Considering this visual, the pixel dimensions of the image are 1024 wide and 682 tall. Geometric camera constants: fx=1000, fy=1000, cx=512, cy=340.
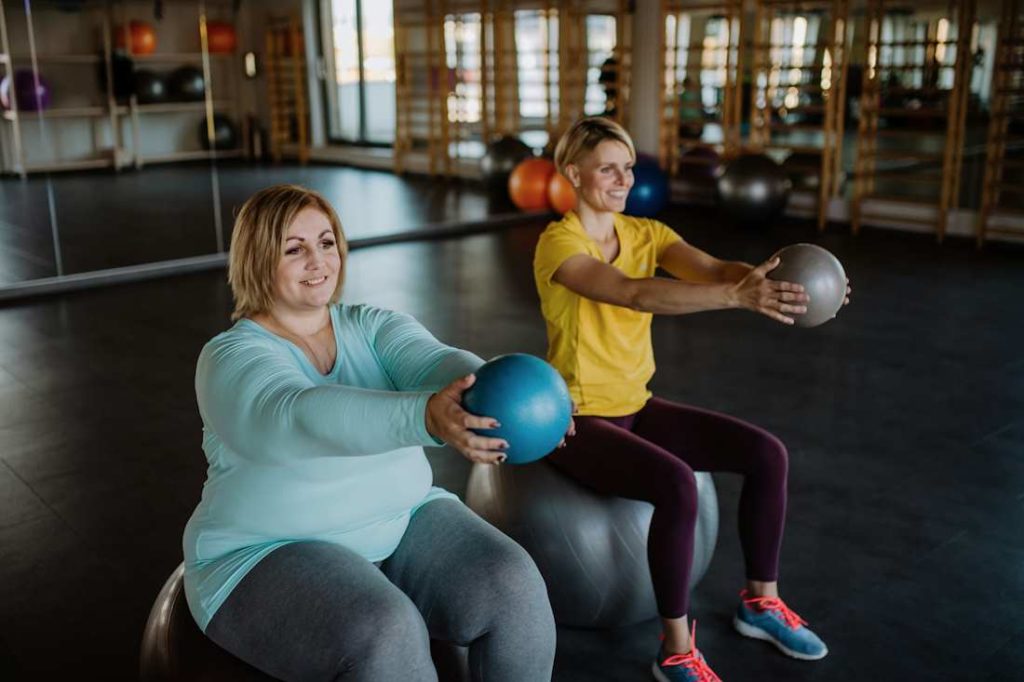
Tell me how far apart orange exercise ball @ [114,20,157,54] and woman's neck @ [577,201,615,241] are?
3.95 metres

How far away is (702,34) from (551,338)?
8814mm

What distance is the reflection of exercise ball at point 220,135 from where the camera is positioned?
566 cm

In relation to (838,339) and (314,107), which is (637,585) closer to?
(838,339)

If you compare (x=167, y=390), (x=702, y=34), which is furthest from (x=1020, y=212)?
(x=167, y=390)

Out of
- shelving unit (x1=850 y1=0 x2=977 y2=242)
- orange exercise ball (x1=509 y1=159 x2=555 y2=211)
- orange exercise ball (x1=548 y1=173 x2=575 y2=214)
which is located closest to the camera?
shelving unit (x1=850 y1=0 x2=977 y2=242)

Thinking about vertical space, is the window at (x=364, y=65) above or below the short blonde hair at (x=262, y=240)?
above

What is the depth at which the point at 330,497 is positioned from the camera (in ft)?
4.69

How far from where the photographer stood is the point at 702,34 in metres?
10.2

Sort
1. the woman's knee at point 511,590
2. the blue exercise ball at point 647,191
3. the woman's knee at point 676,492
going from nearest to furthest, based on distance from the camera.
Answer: the woman's knee at point 511,590 → the woman's knee at point 676,492 → the blue exercise ball at point 647,191

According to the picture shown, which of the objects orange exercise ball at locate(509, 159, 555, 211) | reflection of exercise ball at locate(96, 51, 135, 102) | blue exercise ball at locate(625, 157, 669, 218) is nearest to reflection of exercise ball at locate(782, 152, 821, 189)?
blue exercise ball at locate(625, 157, 669, 218)

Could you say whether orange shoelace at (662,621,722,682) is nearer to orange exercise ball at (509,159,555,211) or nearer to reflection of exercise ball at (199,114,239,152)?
reflection of exercise ball at (199,114,239,152)

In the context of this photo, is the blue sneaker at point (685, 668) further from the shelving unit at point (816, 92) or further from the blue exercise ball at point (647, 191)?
the shelving unit at point (816, 92)

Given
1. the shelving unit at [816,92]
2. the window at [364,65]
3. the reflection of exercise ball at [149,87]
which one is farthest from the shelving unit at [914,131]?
the window at [364,65]

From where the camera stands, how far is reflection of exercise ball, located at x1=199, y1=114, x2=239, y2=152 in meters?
5.66
